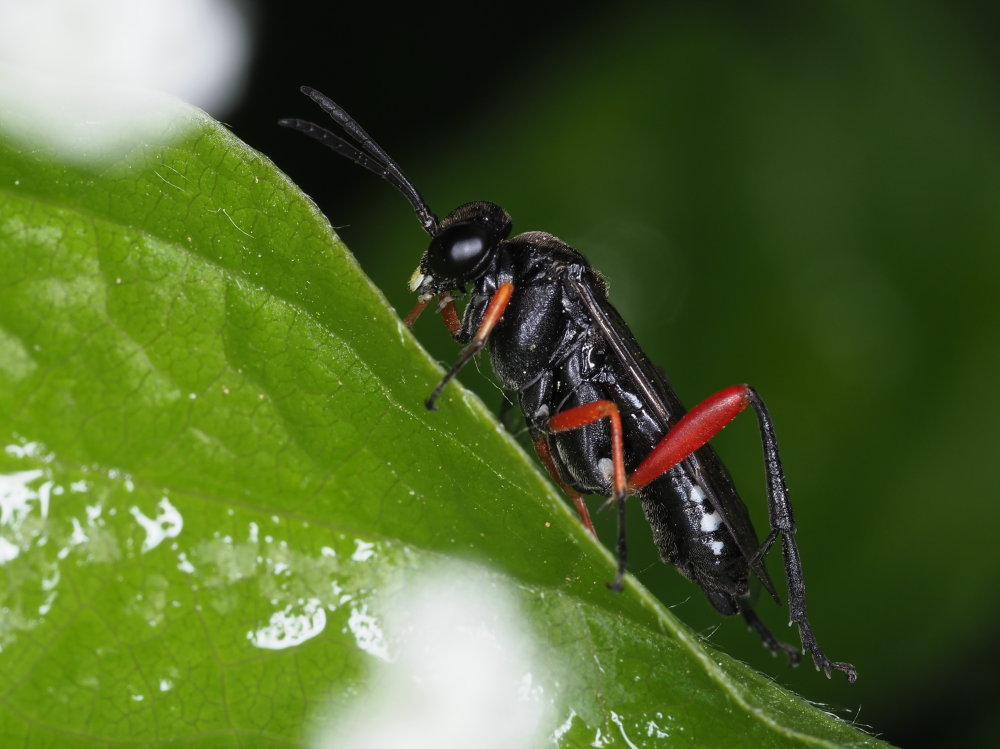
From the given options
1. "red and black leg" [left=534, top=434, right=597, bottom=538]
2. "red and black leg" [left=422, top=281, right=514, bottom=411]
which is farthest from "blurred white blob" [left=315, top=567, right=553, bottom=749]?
"red and black leg" [left=534, top=434, right=597, bottom=538]

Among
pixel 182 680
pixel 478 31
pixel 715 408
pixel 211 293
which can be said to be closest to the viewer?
pixel 182 680

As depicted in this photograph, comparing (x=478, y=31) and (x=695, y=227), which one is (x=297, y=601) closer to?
(x=695, y=227)

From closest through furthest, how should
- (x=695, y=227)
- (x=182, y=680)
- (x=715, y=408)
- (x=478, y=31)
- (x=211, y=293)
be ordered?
(x=182, y=680) → (x=211, y=293) → (x=715, y=408) → (x=695, y=227) → (x=478, y=31)

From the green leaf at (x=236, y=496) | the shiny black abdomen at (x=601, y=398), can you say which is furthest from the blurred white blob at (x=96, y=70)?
the shiny black abdomen at (x=601, y=398)

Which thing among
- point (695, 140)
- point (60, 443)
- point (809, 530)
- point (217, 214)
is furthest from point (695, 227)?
point (60, 443)

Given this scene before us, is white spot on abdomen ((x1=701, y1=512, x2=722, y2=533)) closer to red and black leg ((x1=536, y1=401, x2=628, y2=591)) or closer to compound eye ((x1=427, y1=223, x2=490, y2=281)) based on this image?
red and black leg ((x1=536, y1=401, x2=628, y2=591))

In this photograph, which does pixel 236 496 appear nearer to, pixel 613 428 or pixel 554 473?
pixel 613 428

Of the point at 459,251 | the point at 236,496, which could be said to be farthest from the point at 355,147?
the point at 236,496
